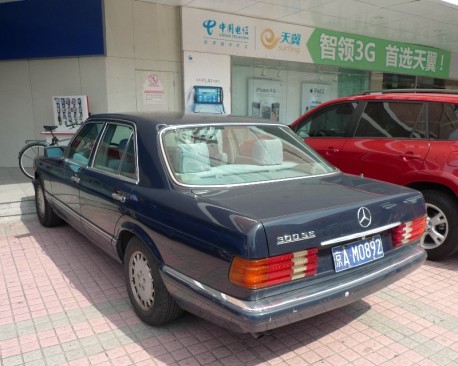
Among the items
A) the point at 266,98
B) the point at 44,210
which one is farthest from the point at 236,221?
the point at 266,98

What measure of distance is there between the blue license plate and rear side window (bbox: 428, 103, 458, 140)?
86.1 inches

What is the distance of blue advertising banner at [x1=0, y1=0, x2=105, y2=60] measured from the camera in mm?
8219

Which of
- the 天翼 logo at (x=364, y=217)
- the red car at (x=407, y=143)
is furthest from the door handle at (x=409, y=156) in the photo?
the 天翼 logo at (x=364, y=217)

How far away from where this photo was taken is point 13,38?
876cm

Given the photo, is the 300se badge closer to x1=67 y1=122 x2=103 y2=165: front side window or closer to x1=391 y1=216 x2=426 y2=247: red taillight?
x1=391 y1=216 x2=426 y2=247: red taillight

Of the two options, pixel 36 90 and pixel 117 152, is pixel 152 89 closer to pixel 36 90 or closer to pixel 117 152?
pixel 36 90

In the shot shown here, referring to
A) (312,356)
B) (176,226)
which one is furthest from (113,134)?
(312,356)

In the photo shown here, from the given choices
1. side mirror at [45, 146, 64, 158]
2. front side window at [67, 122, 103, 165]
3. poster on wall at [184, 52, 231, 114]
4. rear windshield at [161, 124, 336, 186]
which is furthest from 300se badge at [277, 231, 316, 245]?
poster on wall at [184, 52, 231, 114]

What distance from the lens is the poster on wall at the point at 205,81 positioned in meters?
9.28

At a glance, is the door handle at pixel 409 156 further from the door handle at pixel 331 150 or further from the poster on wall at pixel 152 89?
the poster on wall at pixel 152 89

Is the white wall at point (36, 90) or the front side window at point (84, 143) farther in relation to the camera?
the white wall at point (36, 90)

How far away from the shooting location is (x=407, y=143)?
14.7 ft

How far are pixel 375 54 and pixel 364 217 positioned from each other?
11.9 m

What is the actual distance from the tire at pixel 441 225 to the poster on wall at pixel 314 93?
8.12 meters
